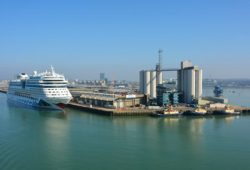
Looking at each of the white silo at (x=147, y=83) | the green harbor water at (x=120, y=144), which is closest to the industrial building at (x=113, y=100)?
the white silo at (x=147, y=83)

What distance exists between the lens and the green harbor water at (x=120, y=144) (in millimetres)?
7895

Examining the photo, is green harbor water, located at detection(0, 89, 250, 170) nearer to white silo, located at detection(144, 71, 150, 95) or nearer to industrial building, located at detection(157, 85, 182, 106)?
industrial building, located at detection(157, 85, 182, 106)

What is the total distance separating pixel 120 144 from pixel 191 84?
37.8ft

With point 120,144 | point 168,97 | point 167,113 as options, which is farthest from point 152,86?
point 120,144

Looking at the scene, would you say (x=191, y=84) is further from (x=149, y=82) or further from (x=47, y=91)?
(x=47, y=91)

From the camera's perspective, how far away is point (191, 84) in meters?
20.3

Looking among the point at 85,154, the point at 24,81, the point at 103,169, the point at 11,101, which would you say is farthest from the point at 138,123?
the point at 11,101

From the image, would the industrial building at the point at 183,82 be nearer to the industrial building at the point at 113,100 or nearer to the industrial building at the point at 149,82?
the industrial building at the point at 149,82

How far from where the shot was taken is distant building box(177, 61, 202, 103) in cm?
2036

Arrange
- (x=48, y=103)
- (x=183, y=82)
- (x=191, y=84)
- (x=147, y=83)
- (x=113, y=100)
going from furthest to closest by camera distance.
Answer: (x=147, y=83)
(x=183, y=82)
(x=191, y=84)
(x=113, y=100)
(x=48, y=103)

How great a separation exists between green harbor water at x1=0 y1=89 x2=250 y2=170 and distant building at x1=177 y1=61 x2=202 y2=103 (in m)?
5.63

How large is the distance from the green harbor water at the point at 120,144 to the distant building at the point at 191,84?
5.63 meters

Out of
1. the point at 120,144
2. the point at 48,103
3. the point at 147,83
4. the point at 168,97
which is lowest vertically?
the point at 120,144

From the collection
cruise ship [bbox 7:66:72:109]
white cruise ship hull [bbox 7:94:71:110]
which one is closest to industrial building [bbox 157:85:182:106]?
cruise ship [bbox 7:66:72:109]
